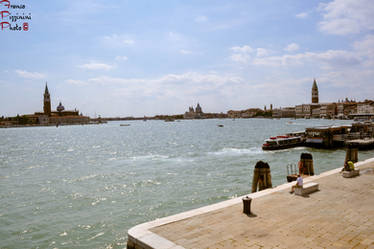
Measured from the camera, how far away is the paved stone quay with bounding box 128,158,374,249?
8312 millimetres

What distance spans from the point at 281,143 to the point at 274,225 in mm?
40675

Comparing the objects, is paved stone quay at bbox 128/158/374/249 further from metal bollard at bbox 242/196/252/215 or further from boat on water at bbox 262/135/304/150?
boat on water at bbox 262/135/304/150

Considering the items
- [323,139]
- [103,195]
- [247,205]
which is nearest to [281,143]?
[323,139]

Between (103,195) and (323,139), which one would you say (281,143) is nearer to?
(323,139)

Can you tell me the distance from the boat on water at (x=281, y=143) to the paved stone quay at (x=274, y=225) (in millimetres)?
33981

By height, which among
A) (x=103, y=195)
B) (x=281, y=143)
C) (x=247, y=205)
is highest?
(x=247, y=205)

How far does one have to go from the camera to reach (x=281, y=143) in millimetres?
48094

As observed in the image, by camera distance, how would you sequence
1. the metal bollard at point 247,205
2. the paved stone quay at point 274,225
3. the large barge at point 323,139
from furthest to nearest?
1. the large barge at point 323,139
2. the metal bollard at point 247,205
3. the paved stone quay at point 274,225

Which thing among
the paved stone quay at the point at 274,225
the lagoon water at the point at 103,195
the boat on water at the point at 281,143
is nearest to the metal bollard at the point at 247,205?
the paved stone quay at the point at 274,225

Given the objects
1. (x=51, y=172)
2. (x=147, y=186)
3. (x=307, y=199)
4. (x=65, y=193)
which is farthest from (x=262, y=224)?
(x=51, y=172)

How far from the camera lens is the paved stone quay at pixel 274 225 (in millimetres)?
8312

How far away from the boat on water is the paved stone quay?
34.0 m

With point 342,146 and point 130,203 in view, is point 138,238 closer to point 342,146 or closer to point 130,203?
point 130,203

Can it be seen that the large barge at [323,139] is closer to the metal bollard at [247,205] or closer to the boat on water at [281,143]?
the boat on water at [281,143]
